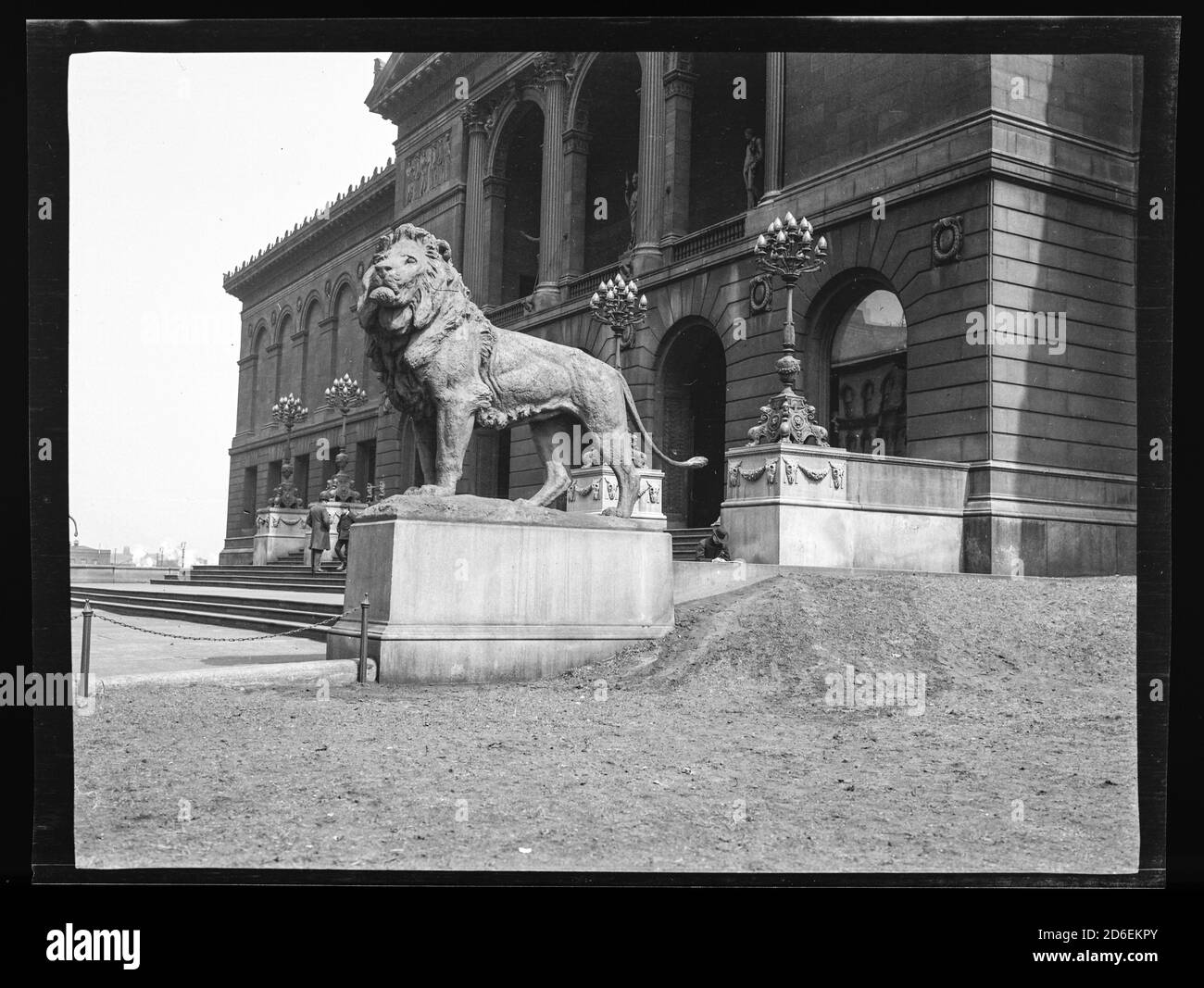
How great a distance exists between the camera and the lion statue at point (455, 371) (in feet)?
37.6

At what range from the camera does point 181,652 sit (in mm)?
13812

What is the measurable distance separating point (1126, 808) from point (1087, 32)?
4.72 meters

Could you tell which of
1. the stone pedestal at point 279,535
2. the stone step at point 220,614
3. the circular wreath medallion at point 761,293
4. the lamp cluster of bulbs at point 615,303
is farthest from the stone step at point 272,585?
the circular wreath medallion at point 761,293

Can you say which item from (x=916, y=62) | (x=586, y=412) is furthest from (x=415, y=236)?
Result: (x=916, y=62)

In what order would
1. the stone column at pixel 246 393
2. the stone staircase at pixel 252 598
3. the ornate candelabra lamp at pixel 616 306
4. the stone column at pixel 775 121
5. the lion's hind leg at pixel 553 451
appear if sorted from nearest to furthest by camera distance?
the lion's hind leg at pixel 553 451, the stone staircase at pixel 252 598, the ornate candelabra lamp at pixel 616 306, the stone column at pixel 775 121, the stone column at pixel 246 393

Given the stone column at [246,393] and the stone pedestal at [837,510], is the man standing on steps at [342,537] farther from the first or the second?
the stone column at [246,393]

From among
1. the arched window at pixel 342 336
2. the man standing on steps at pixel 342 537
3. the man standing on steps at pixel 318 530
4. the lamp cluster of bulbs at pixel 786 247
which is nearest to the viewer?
the lamp cluster of bulbs at pixel 786 247

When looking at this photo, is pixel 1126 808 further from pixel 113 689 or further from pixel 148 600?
pixel 148 600

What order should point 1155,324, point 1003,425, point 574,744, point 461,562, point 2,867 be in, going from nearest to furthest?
point 2,867 < point 1155,324 < point 574,744 < point 461,562 < point 1003,425

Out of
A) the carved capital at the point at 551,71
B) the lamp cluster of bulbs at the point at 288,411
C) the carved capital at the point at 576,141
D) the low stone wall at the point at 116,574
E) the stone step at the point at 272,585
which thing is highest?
the carved capital at the point at 551,71

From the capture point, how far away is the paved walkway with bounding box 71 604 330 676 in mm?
11914

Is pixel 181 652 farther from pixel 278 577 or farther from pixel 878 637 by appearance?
pixel 278 577

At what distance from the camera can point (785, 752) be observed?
8.73 meters

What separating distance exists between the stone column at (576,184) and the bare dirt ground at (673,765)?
24.2 metres
